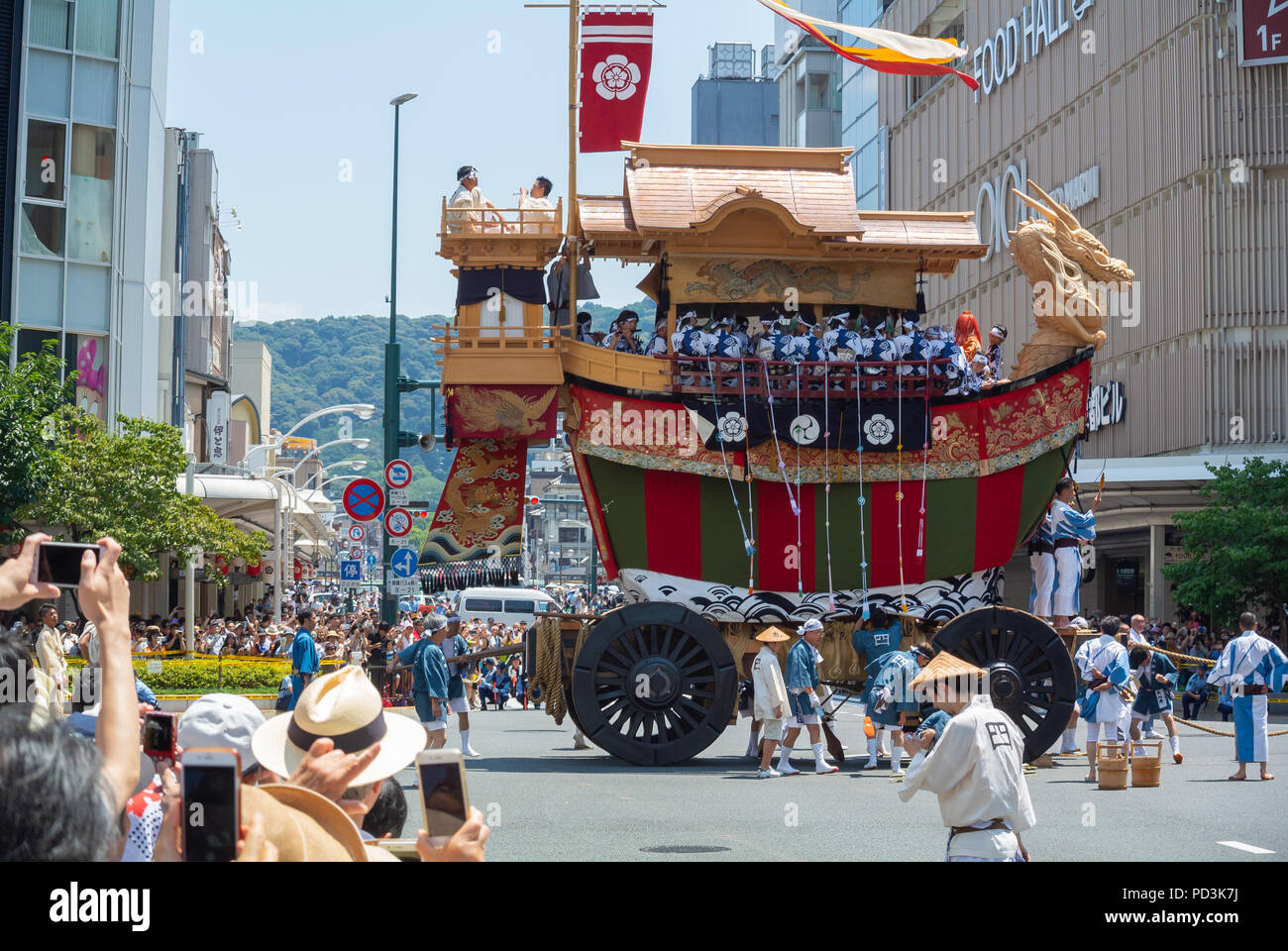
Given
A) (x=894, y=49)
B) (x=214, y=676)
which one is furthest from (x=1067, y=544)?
(x=214, y=676)

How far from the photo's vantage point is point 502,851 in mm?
11039

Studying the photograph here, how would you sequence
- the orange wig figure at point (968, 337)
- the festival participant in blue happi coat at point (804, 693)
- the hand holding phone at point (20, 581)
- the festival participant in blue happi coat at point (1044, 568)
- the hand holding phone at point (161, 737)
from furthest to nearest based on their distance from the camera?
the orange wig figure at point (968, 337), the festival participant in blue happi coat at point (1044, 568), the festival participant in blue happi coat at point (804, 693), the hand holding phone at point (161, 737), the hand holding phone at point (20, 581)

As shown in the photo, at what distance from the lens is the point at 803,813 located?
Result: 1353 centimetres

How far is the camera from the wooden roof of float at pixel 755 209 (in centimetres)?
1791

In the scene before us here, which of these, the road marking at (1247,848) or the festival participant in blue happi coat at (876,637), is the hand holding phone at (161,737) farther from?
the festival participant in blue happi coat at (876,637)

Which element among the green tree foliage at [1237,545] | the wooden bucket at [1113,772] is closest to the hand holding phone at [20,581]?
the wooden bucket at [1113,772]

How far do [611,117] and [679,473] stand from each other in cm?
454

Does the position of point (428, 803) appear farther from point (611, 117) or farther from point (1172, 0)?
point (1172, 0)

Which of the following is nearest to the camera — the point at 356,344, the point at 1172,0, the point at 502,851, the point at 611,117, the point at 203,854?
the point at 203,854

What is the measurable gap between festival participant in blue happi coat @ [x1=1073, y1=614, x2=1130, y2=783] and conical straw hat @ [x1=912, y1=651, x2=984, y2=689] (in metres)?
8.54

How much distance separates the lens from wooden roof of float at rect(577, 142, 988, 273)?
17906 millimetres

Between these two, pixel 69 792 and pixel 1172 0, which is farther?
pixel 1172 0

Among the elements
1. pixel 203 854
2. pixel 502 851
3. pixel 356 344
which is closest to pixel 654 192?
pixel 502 851

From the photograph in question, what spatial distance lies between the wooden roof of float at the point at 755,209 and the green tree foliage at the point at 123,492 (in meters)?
14.1
